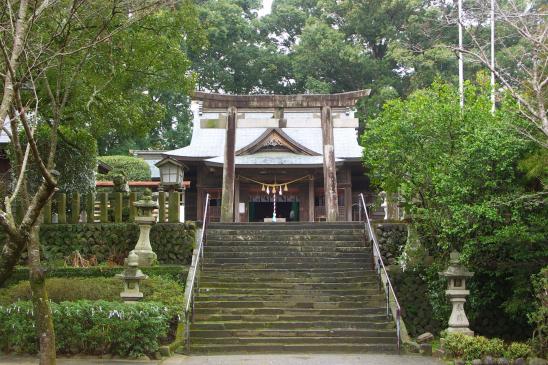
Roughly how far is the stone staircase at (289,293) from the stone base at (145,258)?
4.37 feet

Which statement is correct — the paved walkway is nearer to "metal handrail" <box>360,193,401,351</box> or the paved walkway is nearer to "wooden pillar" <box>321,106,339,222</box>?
"metal handrail" <box>360,193,401,351</box>

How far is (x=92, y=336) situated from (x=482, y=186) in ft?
26.7

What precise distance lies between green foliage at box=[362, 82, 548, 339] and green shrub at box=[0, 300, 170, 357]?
622 centimetres

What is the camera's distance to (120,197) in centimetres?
1870

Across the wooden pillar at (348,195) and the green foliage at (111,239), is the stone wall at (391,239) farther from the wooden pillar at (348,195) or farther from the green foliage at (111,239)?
the wooden pillar at (348,195)

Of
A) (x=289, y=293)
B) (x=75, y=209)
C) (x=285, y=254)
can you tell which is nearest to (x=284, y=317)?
(x=289, y=293)

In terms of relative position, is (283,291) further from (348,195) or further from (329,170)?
(348,195)

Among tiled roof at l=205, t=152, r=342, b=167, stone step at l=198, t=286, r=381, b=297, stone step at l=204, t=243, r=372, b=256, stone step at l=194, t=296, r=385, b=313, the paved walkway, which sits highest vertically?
tiled roof at l=205, t=152, r=342, b=167

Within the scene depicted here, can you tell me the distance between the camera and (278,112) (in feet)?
69.3

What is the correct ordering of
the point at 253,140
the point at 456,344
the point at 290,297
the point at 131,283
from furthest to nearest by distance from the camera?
1. the point at 253,140
2. the point at 290,297
3. the point at 131,283
4. the point at 456,344

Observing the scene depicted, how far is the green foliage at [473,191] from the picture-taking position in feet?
42.9

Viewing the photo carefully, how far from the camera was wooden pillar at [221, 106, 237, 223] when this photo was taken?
2069cm

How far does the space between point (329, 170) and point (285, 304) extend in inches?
262

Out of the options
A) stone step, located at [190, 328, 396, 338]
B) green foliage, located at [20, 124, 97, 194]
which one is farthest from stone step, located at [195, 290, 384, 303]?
Answer: green foliage, located at [20, 124, 97, 194]
